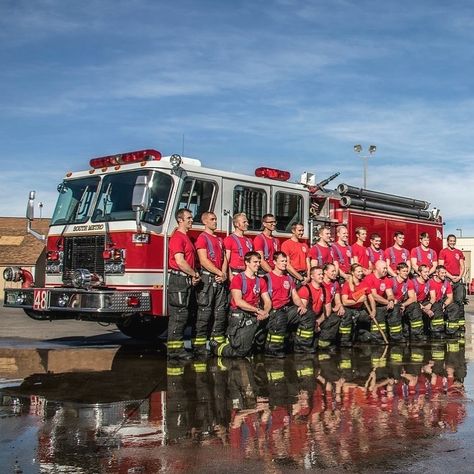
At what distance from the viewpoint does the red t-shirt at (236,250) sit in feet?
30.4

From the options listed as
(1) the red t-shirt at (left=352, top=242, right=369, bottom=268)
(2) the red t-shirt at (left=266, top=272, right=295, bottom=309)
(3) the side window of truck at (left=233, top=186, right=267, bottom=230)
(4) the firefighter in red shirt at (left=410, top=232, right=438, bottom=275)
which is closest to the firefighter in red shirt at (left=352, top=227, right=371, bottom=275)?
(1) the red t-shirt at (left=352, top=242, right=369, bottom=268)

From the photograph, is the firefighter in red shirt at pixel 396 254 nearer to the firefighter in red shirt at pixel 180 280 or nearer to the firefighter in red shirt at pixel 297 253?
the firefighter in red shirt at pixel 297 253

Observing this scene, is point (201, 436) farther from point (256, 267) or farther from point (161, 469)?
point (256, 267)

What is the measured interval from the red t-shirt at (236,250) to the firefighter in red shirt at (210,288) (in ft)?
0.56

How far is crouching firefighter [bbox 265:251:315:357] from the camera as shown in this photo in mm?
9125

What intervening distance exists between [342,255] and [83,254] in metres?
4.12

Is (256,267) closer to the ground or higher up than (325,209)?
closer to the ground

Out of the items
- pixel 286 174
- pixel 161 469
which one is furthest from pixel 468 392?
pixel 286 174

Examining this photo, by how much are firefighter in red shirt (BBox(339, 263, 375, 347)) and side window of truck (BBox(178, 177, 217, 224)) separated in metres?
2.56

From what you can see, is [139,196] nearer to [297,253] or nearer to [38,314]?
[38,314]

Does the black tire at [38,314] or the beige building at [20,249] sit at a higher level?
the beige building at [20,249]

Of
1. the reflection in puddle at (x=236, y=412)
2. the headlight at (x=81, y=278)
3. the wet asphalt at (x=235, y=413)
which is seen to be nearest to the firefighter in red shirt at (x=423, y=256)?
the wet asphalt at (x=235, y=413)

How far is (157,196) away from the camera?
30.6 feet

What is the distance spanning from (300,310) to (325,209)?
3.07m
